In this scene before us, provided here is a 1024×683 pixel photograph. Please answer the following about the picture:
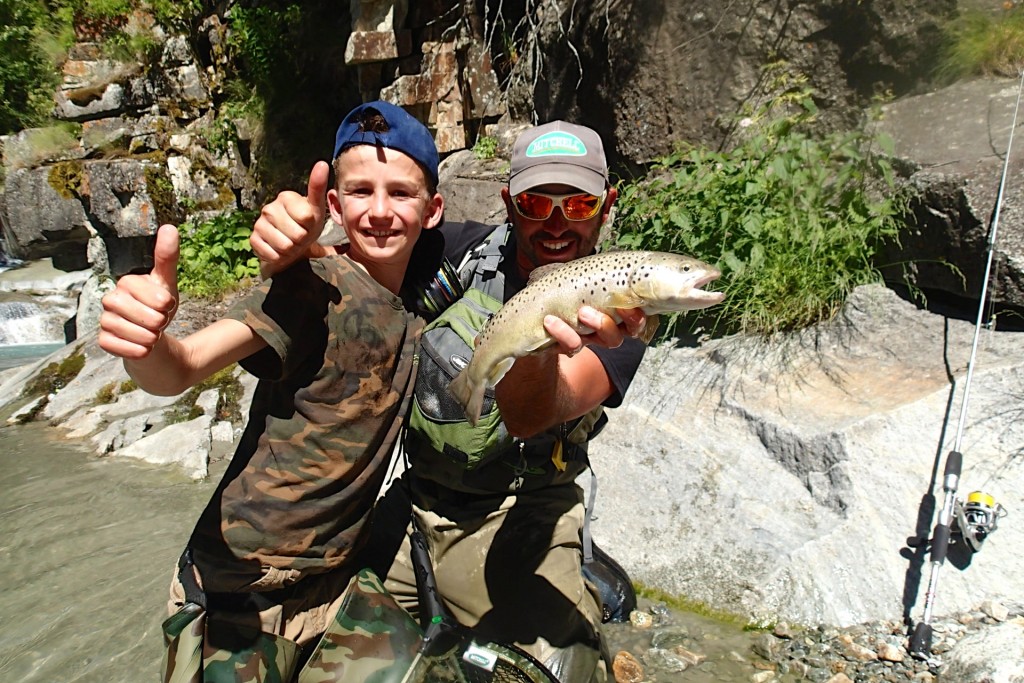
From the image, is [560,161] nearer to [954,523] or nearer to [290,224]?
[290,224]

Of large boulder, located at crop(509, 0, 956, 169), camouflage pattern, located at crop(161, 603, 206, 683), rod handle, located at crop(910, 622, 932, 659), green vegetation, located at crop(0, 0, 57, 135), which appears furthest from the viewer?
green vegetation, located at crop(0, 0, 57, 135)

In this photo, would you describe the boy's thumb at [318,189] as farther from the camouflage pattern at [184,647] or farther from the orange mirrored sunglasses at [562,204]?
the camouflage pattern at [184,647]

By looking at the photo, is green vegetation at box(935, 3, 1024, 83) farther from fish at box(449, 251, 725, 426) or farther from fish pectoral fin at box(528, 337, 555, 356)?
fish pectoral fin at box(528, 337, 555, 356)

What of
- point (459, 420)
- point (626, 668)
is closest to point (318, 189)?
point (459, 420)

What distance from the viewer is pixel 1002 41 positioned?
5.48 meters

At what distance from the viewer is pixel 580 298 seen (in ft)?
7.04

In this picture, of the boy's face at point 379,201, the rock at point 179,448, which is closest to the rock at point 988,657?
the boy's face at point 379,201

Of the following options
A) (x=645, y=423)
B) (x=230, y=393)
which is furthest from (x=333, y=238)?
(x=645, y=423)

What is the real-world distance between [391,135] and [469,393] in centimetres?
105

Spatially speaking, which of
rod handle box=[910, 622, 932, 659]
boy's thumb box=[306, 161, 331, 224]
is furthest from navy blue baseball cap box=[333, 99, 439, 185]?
rod handle box=[910, 622, 932, 659]

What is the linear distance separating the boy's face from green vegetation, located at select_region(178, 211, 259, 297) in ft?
23.6

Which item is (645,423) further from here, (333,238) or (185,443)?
(333,238)

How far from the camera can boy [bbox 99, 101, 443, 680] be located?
250 cm

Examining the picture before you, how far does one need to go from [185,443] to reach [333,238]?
2.93 m
